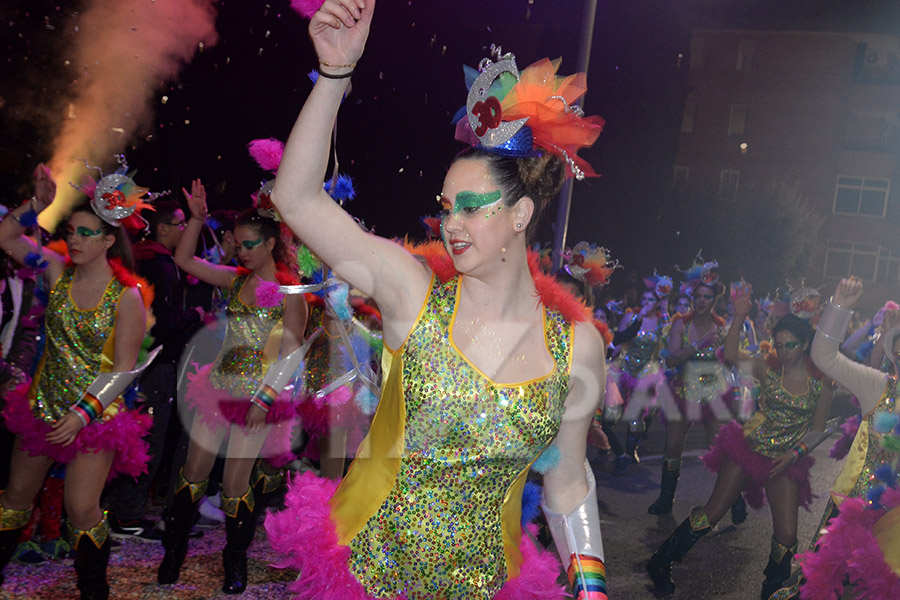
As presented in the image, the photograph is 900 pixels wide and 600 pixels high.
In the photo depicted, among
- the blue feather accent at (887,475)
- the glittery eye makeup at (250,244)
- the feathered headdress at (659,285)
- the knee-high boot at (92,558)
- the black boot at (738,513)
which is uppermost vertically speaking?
the glittery eye makeup at (250,244)

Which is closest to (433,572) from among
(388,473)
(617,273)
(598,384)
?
(388,473)

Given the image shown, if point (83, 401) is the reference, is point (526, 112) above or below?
above

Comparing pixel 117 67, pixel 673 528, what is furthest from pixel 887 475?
pixel 117 67

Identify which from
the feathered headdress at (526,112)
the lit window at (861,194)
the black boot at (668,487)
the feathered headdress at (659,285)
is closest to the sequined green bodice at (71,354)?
the feathered headdress at (526,112)

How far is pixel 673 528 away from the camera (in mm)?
7312

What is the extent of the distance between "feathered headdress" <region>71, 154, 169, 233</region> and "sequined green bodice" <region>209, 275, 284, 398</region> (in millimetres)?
972

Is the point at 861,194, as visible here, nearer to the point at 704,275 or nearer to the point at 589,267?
the point at 704,275

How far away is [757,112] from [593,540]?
43.1 meters

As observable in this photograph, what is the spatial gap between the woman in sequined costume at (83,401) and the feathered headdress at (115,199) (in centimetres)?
5

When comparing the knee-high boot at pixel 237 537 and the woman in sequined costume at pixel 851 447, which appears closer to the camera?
the woman in sequined costume at pixel 851 447

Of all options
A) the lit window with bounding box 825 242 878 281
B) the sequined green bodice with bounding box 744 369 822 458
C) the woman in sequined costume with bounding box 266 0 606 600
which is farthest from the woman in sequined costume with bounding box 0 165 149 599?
the lit window with bounding box 825 242 878 281

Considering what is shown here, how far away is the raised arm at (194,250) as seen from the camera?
19.7 feet

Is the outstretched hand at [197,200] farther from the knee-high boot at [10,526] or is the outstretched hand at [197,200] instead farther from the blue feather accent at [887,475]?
the blue feather accent at [887,475]

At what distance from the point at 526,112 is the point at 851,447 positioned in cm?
325
